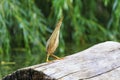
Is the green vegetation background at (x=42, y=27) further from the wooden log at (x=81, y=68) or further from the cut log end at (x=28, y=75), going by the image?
the cut log end at (x=28, y=75)

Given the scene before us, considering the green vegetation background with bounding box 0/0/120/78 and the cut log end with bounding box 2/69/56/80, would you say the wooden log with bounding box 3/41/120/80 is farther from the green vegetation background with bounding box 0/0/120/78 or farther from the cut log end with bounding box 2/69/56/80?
the green vegetation background with bounding box 0/0/120/78

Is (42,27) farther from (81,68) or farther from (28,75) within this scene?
(28,75)

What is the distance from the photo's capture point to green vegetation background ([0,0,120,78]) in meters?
5.52

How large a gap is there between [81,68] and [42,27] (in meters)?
2.77

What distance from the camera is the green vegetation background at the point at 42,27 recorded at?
5.52 m

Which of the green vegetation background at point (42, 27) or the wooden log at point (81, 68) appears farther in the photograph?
the green vegetation background at point (42, 27)

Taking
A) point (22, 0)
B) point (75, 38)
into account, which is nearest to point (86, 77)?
point (22, 0)

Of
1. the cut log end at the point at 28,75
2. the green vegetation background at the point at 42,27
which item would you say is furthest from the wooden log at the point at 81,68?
the green vegetation background at the point at 42,27

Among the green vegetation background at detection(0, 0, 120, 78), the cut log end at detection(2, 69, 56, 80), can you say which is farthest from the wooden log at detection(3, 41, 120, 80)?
the green vegetation background at detection(0, 0, 120, 78)

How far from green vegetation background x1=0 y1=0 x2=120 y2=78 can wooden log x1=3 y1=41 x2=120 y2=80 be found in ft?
5.65

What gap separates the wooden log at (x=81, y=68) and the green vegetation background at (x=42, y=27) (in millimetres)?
1723

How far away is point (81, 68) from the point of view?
9.83 ft

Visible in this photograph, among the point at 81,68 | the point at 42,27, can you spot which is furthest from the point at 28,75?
the point at 42,27

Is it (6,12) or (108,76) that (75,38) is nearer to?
(6,12)
